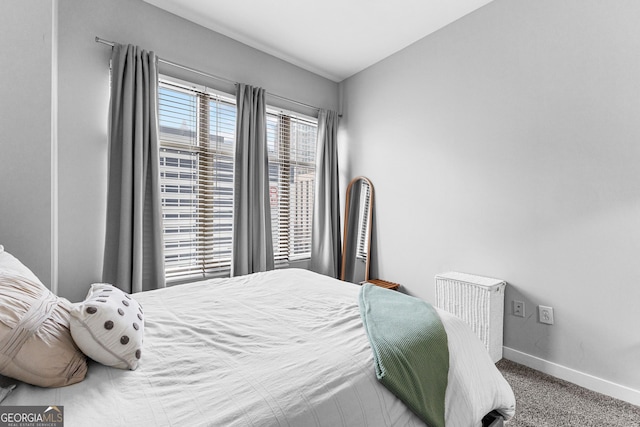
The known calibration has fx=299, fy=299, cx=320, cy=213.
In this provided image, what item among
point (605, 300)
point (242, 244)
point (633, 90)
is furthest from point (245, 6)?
point (605, 300)

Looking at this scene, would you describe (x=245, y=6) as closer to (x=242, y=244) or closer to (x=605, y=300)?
(x=242, y=244)

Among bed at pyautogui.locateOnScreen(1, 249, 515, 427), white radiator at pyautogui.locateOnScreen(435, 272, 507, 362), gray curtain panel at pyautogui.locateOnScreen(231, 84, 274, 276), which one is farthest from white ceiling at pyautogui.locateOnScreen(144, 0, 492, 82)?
bed at pyautogui.locateOnScreen(1, 249, 515, 427)

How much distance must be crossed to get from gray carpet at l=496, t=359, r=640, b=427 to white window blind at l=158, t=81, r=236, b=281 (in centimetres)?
238

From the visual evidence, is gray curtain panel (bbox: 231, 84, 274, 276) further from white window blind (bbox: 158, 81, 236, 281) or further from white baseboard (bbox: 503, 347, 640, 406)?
white baseboard (bbox: 503, 347, 640, 406)

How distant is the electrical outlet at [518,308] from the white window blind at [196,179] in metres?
2.38

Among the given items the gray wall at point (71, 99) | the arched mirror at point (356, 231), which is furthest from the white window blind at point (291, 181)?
the arched mirror at point (356, 231)

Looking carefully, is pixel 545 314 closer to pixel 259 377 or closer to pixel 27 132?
pixel 259 377

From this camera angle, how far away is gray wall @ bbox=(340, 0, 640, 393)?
70.4 inches

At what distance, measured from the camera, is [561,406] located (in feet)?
5.60

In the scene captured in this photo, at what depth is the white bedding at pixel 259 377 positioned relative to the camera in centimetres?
76

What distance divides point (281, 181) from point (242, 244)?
868 millimetres

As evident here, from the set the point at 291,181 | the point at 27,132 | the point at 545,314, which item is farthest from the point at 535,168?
the point at 27,132

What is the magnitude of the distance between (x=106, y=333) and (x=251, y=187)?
200 centimetres

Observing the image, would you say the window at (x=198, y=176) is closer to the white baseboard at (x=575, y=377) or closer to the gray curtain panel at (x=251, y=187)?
the gray curtain panel at (x=251, y=187)
